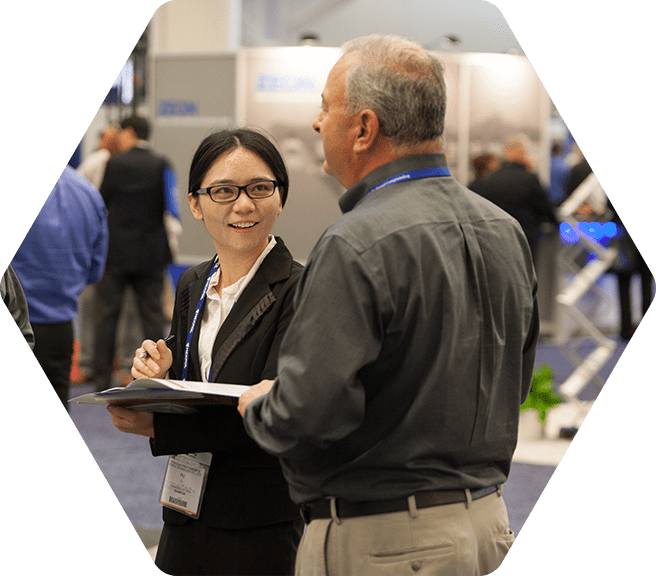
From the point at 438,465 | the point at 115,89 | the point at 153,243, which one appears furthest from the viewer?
the point at 153,243

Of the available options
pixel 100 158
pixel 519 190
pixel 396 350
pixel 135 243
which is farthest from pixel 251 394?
pixel 100 158

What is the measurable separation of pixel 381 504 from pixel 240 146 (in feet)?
2.56

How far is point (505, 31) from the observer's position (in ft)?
7.18

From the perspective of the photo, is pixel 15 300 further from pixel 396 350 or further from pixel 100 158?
pixel 100 158

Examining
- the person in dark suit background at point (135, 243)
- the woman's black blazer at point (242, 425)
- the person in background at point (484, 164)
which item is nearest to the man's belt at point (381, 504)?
the woman's black blazer at point (242, 425)

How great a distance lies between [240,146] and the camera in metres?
1.63

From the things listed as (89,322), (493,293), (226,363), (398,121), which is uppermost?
(398,121)

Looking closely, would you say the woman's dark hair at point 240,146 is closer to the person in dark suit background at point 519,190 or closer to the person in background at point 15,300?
the person in background at point 15,300

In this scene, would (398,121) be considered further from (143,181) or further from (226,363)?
(143,181)

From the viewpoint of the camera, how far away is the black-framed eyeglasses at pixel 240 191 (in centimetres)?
161

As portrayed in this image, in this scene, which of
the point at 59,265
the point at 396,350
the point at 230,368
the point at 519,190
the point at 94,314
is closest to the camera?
the point at 396,350

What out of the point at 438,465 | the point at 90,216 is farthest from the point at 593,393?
the point at 438,465

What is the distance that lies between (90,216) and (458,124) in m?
1.37

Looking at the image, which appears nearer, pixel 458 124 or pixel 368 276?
pixel 368 276
